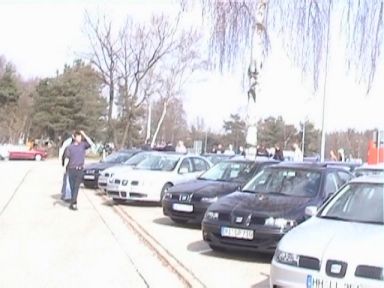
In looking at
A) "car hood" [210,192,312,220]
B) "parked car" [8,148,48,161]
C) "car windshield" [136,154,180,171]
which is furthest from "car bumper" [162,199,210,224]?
"parked car" [8,148,48,161]

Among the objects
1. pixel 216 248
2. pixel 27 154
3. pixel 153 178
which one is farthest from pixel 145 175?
pixel 27 154

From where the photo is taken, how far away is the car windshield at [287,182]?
996cm

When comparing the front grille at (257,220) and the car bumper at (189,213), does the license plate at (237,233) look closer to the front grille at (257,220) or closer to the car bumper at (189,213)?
the front grille at (257,220)

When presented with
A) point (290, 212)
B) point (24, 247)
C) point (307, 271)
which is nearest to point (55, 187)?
point (24, 247)

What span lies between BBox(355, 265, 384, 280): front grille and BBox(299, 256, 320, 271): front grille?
39 cm

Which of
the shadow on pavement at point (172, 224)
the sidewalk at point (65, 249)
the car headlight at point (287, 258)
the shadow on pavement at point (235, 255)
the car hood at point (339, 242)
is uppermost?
the car hood at point (339, 242)

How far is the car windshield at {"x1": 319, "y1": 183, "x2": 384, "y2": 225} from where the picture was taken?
679 centimetres

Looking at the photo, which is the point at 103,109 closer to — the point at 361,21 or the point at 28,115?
the point at 28,115

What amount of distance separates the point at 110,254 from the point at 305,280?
4.16m

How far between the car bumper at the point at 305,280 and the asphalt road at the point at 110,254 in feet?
4.64

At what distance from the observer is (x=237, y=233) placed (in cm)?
891

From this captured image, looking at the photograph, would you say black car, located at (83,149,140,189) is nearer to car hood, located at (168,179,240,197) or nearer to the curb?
the curb

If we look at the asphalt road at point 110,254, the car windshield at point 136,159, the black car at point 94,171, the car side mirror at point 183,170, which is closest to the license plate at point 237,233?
the asphalt road at point 110,254

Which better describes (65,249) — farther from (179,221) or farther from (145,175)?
(145,175)
